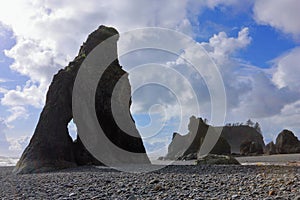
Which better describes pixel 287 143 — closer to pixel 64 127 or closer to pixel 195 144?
pixel 195 144

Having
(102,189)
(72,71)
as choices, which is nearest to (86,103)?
(72,71)

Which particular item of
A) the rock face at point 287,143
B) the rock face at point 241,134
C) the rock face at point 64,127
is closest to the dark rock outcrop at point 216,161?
the rock face at point 64,127

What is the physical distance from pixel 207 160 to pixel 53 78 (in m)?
12.1

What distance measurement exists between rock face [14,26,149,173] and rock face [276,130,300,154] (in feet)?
117

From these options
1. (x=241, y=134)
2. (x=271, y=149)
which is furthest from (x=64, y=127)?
(x=241, y=134)

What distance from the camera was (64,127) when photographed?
2380 cm

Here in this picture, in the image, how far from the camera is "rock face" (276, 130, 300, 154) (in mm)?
56750

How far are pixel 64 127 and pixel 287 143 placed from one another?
44.7 metres

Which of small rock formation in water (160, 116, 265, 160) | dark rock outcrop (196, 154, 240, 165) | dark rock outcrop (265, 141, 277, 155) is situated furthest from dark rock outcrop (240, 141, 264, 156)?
dark rock outcrop (196, 154, 240, 165)

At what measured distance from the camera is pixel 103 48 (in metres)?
29.2

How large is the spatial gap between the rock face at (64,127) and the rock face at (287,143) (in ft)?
117

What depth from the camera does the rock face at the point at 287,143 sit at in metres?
56.8

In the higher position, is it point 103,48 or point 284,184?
point 103,48

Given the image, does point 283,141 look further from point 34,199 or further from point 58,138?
point 34,199
